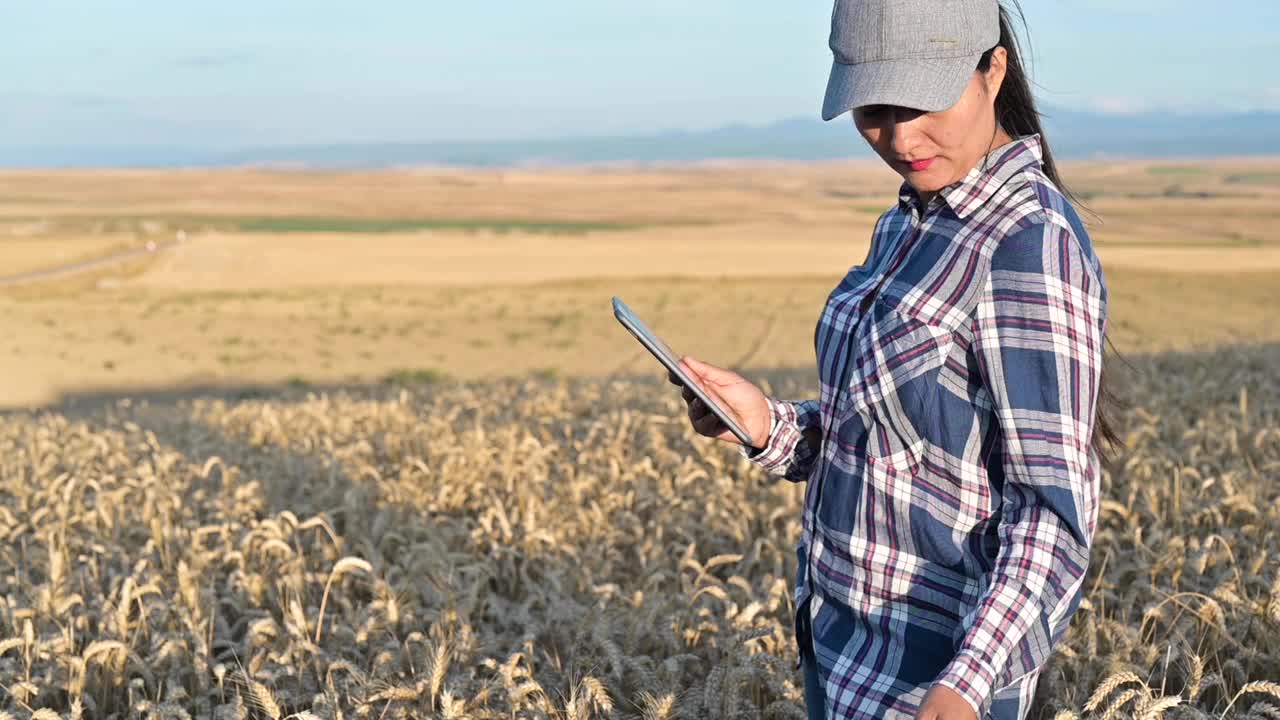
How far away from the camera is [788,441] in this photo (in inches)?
108

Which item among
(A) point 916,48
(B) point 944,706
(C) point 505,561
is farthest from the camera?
(C) point 505,561

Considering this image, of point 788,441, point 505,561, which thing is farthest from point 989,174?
point 505,561

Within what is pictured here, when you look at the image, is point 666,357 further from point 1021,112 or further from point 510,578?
point 510,578

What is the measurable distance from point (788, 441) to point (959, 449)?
631 millimetres

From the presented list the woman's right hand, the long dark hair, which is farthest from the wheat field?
the woman's right hand

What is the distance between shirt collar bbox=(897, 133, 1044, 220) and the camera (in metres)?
2.18

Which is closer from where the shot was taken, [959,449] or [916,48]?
[916,48]

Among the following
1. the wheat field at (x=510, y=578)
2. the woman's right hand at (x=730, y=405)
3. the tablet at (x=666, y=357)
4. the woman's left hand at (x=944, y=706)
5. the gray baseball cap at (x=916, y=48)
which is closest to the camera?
the woman's left hand at (x=944, y=706)

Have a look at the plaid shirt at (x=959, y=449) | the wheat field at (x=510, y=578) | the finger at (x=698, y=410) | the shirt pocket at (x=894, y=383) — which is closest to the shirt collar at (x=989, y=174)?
the plaid shirt at (x=959, y=449)

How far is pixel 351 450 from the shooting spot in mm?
8297

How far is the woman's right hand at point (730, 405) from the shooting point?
265 cm

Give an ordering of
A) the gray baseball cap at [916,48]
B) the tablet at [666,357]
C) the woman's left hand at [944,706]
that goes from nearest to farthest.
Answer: the woman's left hand at [944,706] → the gray baseball cap at [916,48] → the tablet at [666,357]

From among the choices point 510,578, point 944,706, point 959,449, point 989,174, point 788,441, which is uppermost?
point 989,174

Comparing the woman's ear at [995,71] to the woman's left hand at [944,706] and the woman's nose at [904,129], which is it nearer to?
the woman's nose at [904,129]
